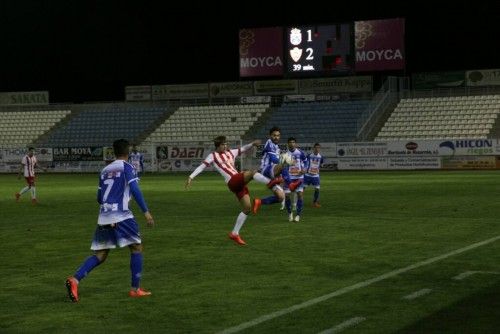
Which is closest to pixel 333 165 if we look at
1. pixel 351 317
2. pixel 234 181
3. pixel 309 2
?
pixel 309 2

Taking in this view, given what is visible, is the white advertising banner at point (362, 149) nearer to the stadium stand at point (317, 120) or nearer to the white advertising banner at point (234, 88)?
the stadium stand at point (317, 120)

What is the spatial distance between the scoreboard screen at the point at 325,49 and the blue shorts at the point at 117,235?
46.6 metres

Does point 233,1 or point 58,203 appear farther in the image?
point 233,1

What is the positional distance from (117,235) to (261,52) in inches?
2065

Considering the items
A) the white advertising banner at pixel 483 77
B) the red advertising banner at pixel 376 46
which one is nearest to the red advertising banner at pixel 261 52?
the red advertising banner at pixel 376 46

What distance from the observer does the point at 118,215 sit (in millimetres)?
9367

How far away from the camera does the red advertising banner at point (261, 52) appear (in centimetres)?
6000

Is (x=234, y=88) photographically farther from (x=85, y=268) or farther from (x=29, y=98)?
(x=85, y=268)

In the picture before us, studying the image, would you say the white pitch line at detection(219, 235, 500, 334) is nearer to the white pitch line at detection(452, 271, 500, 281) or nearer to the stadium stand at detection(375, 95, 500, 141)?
the white pitch line at detection(452, 271, 500, 281)

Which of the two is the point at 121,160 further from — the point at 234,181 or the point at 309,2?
the point at 309,2

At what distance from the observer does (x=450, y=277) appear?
1045 cm

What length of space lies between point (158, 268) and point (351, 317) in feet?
14.6

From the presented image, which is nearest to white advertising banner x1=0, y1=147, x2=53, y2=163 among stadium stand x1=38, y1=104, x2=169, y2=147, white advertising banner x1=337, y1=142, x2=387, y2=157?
stadium stand x1=38, y1=104, x2=169, y2=147

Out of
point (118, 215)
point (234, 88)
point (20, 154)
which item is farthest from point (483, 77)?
point (118, 215)
